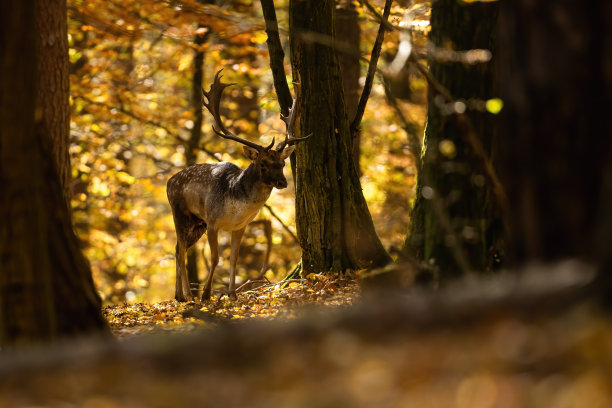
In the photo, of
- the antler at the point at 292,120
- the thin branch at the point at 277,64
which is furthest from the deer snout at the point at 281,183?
the thin branch at the point at 277,64

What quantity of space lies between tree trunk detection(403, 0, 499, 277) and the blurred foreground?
2.46m

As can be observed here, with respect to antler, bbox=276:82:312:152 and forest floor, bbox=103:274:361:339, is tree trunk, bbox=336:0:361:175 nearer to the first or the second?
antler, bbox=276:82:312:152

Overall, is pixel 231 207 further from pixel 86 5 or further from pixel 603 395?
pixel 603 395

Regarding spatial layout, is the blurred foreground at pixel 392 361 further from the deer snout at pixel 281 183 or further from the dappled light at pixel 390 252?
the deer snout at pixel 281 183

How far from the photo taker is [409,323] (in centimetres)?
296

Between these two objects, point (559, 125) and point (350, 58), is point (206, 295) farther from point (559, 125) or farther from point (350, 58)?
point (559, 125)

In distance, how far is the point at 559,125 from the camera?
3314mm

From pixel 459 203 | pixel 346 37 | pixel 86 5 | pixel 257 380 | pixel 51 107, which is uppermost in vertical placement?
pixel 86 5

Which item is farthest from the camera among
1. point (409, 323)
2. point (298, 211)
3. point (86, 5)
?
point (86, 5)

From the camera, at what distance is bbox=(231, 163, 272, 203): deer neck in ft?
35.1

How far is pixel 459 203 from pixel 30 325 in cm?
328

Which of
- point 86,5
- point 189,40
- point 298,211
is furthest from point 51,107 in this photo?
point 189,40

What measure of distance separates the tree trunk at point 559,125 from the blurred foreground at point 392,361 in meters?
0.26

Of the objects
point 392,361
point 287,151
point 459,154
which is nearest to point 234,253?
point 287,151
